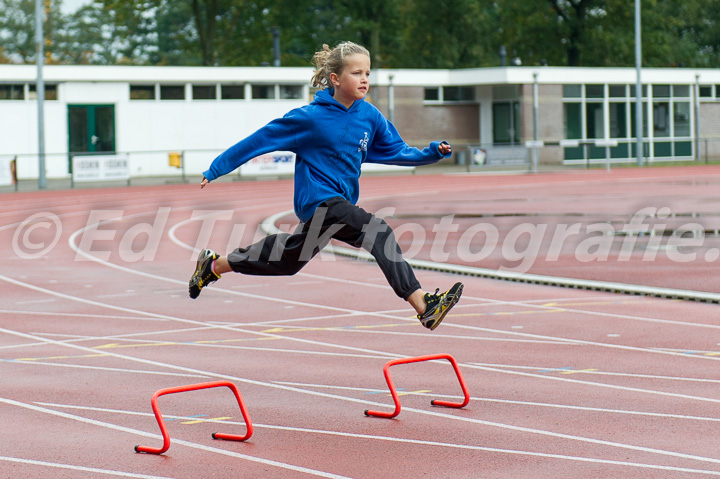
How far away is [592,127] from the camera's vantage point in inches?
2101

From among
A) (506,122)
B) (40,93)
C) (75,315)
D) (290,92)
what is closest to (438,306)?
(75,315)

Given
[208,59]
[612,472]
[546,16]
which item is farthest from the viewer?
[546,16]

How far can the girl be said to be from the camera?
619 cm

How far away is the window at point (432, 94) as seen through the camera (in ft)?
173

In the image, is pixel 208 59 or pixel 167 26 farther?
pixel 167 26

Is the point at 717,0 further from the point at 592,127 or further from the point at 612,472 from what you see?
the point at 612,472

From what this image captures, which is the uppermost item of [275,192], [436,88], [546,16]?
[546,16]

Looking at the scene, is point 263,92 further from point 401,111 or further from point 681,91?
point 681,91

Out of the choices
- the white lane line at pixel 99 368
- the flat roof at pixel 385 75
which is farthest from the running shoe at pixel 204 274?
the flat roof at pixel 385 75

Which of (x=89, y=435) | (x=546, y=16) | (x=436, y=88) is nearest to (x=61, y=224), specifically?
(x=89, y=435)

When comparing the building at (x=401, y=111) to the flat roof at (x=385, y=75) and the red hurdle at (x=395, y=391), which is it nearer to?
the flat roof at (x=385, y=75)

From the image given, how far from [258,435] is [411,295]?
1139 mm

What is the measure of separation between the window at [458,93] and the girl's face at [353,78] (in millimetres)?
47551

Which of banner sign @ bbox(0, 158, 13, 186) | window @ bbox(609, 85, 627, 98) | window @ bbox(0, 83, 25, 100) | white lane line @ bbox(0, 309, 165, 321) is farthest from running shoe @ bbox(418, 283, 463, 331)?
window @ bbox(609, 85, 627, 98)
